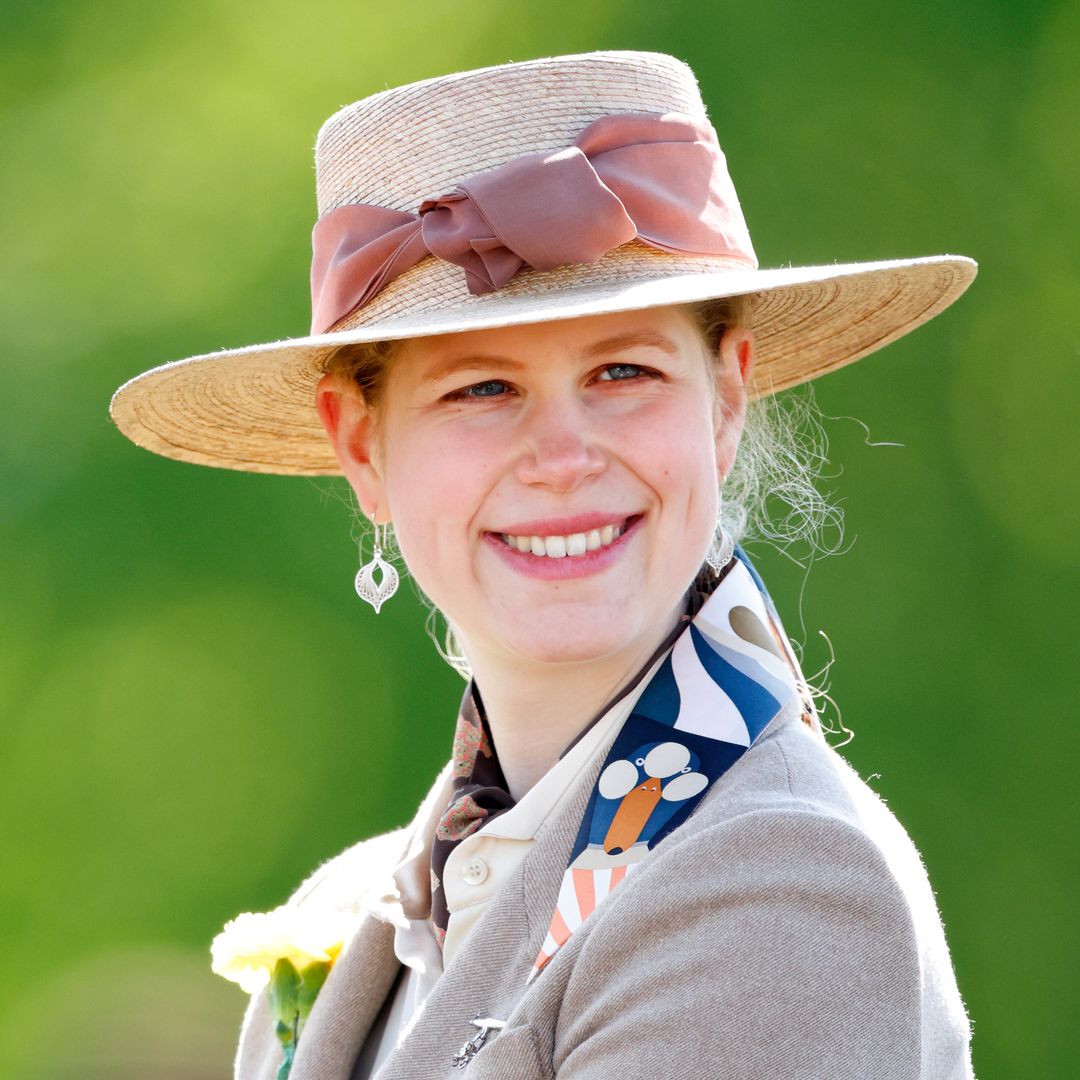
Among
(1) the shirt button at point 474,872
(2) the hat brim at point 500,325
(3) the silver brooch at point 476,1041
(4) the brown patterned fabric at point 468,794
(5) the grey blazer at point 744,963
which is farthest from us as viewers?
(4) the brown patterned fabric at point 468,794

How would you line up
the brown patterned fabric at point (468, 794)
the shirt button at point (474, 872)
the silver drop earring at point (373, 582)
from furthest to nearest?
the silver drop earring at point (373, 582) < the brown patterned fabric at point (468, 794) < the shirt button at point (474, 872)

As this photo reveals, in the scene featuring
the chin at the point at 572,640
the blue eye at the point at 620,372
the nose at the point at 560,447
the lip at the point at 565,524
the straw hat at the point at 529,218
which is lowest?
the chin at the point at 572,640

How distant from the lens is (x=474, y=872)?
1.93 m

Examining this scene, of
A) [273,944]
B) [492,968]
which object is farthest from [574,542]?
[273,944]

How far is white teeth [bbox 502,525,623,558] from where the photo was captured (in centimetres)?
190

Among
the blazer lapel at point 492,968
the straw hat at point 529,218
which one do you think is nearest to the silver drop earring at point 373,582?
the straw hat at point 529,218

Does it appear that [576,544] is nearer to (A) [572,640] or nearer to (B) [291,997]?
(A) [572,640]

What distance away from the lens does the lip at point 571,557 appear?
188cm

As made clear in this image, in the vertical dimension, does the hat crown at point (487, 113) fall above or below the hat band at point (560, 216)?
above

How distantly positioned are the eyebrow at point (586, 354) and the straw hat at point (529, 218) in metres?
0.07

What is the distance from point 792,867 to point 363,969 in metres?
0.85

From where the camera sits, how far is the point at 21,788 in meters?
5.20

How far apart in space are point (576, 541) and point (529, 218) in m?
0.39

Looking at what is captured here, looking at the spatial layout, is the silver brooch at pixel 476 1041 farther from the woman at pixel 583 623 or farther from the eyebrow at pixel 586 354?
the eyebrow at pixel 586 354
